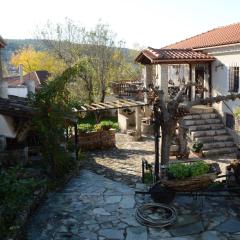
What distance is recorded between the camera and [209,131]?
18.8m

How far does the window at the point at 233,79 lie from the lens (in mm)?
18408

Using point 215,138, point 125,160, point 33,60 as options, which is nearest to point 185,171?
point 125,160

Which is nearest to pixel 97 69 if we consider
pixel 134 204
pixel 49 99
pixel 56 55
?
pixel 56 55

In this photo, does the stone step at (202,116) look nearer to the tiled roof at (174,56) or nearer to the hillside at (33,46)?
the tiled roof at (174,56)

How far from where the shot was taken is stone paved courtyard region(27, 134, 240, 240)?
7.95 metres

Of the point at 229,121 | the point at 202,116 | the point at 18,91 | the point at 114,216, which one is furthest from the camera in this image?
the point at 18,91

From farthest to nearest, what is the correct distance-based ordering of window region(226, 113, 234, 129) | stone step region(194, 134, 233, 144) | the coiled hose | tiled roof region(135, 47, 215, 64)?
tiled roof region(135, 47, 215, 64) < window region(226, 113, 234, 129) < stone step region(194, 134, 233, 144) < the coiled hose

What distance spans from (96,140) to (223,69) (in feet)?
25.7

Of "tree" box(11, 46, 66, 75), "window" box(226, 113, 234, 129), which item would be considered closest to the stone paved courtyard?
"window" box(226, 113, 234, 129)

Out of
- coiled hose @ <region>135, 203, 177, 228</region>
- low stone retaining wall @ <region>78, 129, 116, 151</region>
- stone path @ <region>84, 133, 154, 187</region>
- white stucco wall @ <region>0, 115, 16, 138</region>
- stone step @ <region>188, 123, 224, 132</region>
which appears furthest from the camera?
low stone retaining wall @ <region>78, 129, 116, 151</region>

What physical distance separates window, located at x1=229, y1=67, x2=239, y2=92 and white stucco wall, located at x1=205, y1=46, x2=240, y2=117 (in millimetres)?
182

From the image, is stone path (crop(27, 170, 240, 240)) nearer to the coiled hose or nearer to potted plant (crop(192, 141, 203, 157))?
the coiled hose

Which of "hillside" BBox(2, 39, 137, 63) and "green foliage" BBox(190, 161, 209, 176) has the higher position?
"hillside" BBox(2, 39, 137, 63)

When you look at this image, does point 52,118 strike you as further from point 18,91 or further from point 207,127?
point 18,91
